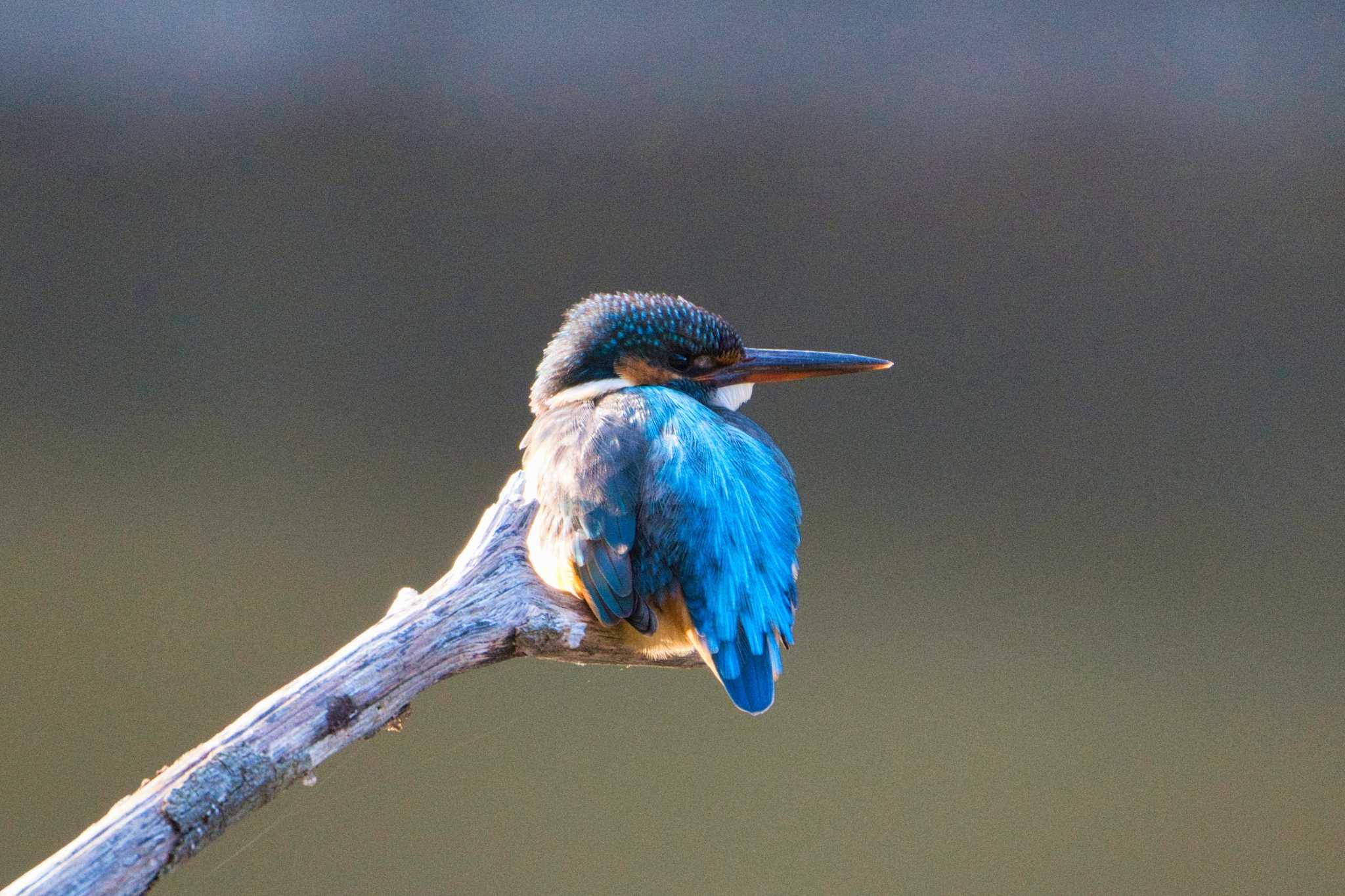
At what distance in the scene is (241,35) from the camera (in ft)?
7.86

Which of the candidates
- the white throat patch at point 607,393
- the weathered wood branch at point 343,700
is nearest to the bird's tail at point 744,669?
the weathered wood branch at point 343,700

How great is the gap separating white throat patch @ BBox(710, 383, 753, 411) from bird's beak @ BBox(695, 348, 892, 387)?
0.4 inches

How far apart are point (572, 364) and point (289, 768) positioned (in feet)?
2.08

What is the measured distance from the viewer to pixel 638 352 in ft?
4.53

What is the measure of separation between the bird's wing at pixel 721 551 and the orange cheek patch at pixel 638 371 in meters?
0.18

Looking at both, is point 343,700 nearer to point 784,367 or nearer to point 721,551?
point 721,551

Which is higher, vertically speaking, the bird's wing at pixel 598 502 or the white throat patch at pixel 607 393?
the white throat patch at pixel 607 393

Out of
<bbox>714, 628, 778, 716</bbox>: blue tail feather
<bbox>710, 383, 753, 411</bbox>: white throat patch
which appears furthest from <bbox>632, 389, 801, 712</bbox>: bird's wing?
<bbox>710, 383, 753, 411</bbox>: white throat patch

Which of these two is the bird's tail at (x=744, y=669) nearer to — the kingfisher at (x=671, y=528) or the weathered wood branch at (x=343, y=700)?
the kingfisher at (x=671, y=528)

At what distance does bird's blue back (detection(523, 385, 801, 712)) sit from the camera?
3.63ft

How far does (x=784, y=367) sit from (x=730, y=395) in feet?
0.26

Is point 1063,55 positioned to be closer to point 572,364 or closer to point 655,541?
point 572,364

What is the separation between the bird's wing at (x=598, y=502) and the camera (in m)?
1.10

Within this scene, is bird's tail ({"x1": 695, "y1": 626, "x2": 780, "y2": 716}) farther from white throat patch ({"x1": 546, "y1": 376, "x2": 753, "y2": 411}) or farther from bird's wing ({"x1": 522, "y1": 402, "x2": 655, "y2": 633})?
white throat patch ({"x1": 546, "y1": 376, "x2": 753, "y2": 411})
